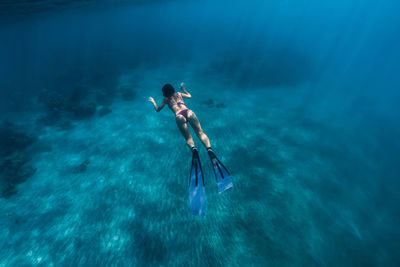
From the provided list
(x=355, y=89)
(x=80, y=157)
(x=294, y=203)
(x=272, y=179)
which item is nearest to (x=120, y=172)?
(x=80, y=157)

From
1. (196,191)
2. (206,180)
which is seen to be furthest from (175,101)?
(206,180)

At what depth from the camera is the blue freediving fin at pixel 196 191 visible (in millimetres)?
4820

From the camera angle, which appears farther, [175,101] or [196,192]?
[175,101]

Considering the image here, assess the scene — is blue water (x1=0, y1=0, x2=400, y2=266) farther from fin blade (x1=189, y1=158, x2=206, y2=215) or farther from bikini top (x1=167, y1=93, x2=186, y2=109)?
bikini top (x1=167, y1=93, x2=186, y2=109)

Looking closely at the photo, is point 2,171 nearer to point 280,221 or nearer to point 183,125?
point 183,125

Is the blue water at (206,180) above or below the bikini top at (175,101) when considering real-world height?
below

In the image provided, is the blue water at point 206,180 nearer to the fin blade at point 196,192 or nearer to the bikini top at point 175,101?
the fin blade at point 196,192

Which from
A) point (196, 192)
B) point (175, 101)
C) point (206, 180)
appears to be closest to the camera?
point (196, 192)

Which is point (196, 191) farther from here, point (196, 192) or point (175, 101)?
point (175, 101)

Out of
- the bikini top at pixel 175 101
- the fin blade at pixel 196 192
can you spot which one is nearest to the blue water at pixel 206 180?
the fin blade at pixel 196 192

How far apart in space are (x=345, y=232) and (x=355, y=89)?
2748 cm

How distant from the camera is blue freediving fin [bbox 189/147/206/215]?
190 inches

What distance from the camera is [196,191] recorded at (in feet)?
16.5

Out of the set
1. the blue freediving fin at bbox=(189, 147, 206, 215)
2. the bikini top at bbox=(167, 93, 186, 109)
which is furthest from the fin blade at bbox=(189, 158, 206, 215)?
the bikini top at bbox=(167, 93, 186, 109)
